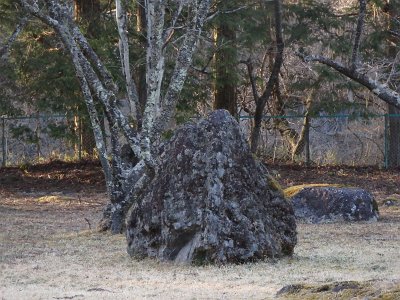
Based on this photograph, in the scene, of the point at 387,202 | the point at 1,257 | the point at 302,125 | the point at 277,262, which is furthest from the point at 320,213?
the point at 302,125

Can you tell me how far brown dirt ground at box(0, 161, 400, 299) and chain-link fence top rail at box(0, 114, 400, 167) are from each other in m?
6.86

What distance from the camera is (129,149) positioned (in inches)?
514

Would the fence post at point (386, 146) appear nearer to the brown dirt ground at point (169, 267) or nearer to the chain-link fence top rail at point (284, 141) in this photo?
the chain-link fence top rail at point (284, 141)

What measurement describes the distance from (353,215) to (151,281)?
6.12m

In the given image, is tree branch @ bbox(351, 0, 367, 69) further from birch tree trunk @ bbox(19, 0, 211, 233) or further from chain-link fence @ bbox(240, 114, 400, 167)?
chain-link fence @ bbox(240, 114, 400, 167)

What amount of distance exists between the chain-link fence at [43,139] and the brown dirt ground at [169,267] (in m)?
5.61

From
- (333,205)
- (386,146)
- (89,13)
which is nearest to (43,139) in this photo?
(89,13)

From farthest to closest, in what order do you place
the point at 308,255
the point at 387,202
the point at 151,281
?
the point at 387,202, the point at 308,255, the point at 151,281

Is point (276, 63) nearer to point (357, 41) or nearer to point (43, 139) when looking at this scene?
point (357, 41)

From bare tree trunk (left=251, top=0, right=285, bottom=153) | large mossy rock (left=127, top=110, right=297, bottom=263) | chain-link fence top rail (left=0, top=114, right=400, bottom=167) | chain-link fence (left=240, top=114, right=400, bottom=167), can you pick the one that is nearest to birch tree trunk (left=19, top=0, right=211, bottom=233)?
large mossy rock (left=127, top=110, right=297, bottom=263)

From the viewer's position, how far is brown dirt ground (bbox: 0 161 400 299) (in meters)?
7.09

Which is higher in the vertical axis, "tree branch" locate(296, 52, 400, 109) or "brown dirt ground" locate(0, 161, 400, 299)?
"tree branch" locate(296, 52, 400, 109)

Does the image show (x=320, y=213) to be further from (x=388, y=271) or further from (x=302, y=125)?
(x=302, y=125)

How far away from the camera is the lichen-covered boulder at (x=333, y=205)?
43.7ft
